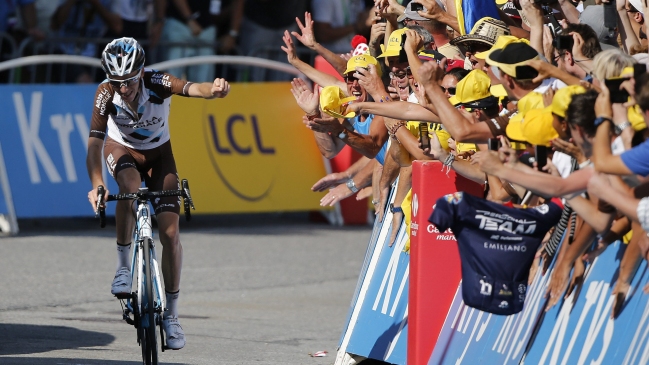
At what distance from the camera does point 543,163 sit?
6.03m

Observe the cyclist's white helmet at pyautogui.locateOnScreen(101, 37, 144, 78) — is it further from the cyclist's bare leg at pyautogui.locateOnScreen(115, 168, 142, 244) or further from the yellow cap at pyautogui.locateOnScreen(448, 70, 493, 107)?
the yellow cap at pyautogui.locateOnScreen(448, 70, 493, 107)

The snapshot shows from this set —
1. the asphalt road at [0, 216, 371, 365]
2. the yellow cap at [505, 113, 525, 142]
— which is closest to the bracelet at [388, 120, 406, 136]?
the yellow cap at [505, 113, 525, 142]

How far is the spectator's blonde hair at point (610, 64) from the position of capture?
5.66 meters

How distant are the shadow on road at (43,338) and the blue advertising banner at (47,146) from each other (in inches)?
205

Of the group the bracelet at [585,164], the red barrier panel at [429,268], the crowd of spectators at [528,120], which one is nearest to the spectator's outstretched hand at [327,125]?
the crowd of spectators at [528,120]

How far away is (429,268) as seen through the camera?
7.36 m

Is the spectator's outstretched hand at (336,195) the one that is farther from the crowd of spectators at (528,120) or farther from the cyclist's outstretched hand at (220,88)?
the cyclist's outstretched hand at (220,88)

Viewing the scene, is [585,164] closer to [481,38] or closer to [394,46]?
[481,38]

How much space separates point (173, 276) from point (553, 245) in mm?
3201

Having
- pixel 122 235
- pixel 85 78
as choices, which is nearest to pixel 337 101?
pixel 122 235

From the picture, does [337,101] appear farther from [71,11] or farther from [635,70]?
[71,11]

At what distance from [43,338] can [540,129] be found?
4.93 m

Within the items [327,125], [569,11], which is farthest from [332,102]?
[569,11]

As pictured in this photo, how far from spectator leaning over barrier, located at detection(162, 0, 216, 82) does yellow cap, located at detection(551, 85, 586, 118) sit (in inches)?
431
